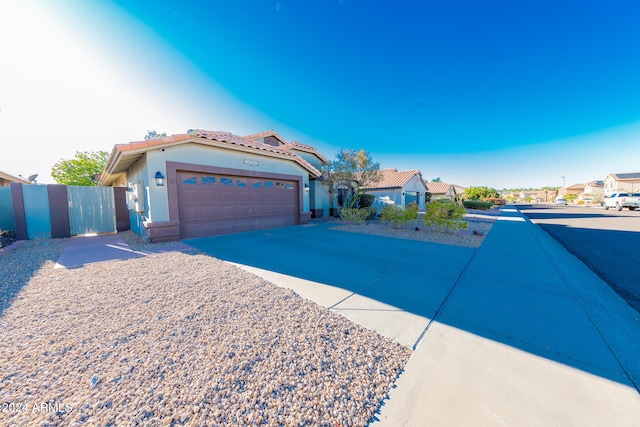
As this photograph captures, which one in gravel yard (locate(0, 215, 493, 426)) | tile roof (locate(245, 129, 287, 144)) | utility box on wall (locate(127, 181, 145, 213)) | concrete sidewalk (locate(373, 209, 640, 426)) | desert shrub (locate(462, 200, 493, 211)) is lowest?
concrete sidewalk (locate(373, 209, 640, 426))

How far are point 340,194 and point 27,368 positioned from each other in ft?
52.9

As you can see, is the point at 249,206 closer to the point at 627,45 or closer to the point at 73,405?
the point at 73,405

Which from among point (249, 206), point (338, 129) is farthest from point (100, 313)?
point (338, 129)

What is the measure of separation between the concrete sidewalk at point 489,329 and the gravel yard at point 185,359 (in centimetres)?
36

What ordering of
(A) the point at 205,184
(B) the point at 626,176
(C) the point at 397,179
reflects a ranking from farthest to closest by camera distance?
(B) the point at 626,176 < (C) the point at 397,179 < (A) the point at 205,184

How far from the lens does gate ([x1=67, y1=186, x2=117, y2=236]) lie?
31.3 ft

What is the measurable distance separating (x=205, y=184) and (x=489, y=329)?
9309 millimetres

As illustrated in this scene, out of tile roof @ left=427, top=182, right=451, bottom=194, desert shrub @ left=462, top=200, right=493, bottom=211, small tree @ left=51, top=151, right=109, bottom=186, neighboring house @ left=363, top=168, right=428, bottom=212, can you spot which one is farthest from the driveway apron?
tile roof @ left=427, top=182, right=451, bottom=194

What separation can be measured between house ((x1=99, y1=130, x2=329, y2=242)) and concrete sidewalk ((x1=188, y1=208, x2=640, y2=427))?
3.79 meters

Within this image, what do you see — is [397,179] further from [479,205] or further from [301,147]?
[479,205]

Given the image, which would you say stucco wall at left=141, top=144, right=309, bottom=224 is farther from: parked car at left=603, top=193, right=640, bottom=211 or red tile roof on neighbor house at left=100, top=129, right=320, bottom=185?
parked car at left=603, top=193, right=640, bottom=211

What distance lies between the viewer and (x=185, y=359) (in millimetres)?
2203

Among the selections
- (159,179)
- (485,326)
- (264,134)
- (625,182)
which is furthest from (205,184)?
(625,182)

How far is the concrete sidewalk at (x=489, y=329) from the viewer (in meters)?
1.71
